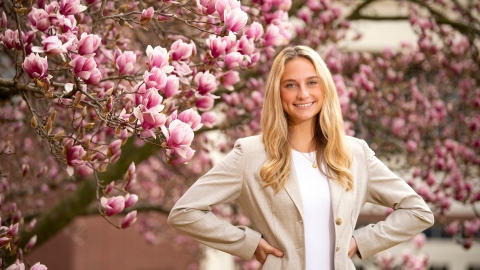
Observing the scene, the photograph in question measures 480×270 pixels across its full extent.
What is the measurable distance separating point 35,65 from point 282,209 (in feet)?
3.33

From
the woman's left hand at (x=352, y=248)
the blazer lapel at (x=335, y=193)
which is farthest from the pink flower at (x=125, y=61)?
the woman's left hand at (x=352, y=248)

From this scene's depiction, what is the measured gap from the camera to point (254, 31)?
10.5 feet

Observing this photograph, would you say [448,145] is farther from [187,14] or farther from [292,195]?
[292,195]

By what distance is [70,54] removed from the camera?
2.62 m

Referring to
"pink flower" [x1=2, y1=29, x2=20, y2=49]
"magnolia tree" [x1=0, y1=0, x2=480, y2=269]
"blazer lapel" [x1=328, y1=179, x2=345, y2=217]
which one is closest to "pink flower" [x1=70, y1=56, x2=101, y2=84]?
"magnolia tree" [x1=0, y1=0, x2=480, y2=269]

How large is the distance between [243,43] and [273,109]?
50 centimetres

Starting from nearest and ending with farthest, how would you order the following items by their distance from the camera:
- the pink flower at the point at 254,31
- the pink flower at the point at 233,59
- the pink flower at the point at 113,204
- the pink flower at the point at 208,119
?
1. the pink flower at the point at 113,204
2. the pink flower at the point at 233,59
3. the pink flower at the point at 254,31
4. the pink flower at the point at 208,119

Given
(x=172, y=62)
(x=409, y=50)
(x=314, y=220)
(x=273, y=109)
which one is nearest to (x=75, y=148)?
(x=172, y=62)

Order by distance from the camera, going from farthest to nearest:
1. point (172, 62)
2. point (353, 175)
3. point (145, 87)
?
1. point (172, 62)
2. point (353, 175)
3. point (145, 87)

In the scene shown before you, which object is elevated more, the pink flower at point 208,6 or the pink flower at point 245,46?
the pink flower at point 208,6

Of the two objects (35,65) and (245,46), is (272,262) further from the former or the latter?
(35,65)

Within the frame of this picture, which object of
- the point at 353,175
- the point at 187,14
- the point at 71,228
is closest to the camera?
the point at 353,175

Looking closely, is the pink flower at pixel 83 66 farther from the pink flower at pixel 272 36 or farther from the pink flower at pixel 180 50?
the pink flower at pixel 272 36

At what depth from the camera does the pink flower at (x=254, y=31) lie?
3195mm
